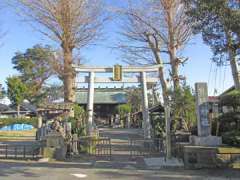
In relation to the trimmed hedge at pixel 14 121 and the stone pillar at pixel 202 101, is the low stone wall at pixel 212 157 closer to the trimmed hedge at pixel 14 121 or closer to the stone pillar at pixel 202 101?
the stone pillar at pixel 202 101

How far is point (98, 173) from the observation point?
1073 centimetres

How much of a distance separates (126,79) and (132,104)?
31.1m

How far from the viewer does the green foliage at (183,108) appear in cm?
1739

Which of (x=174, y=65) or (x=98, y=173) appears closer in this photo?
(x=98, y=173)

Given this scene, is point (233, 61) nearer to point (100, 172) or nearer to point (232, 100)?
point (232, 100)

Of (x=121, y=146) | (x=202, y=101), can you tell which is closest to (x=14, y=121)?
(x=121, y=146)

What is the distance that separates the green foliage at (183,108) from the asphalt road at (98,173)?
21.4 feet

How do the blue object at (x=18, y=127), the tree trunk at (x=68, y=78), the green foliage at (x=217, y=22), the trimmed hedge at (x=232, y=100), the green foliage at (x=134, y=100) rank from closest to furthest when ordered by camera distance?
the green foliage at (x=217, y=22) → the trimmed hedge at (x=232, y=100) → the tree trunk at (x=68, y=78) → the blue object at (x=18, y=127) → the green foliage at (x=134, y=100)

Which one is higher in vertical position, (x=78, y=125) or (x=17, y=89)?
(x=17, y=89)

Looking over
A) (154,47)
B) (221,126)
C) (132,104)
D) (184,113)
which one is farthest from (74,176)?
(132,104)

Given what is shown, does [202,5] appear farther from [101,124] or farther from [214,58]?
[101,124]

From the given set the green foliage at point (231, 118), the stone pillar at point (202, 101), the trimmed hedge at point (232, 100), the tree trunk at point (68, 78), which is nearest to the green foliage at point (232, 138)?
the green foliage at point (231, 118)

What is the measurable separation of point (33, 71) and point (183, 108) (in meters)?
35.4

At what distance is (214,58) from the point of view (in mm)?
10758
